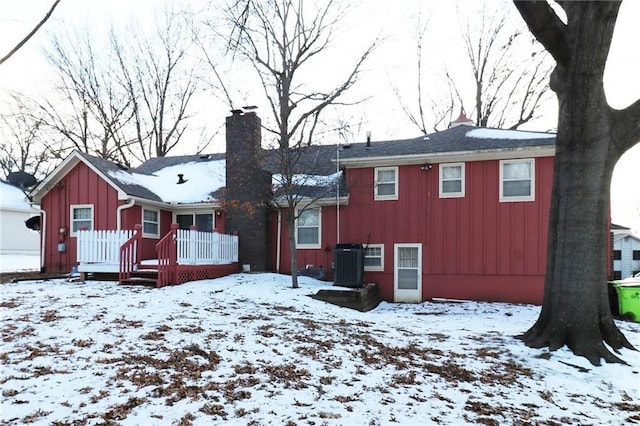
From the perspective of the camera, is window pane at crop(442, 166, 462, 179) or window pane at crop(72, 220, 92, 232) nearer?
window pane at crop(442, 166, 462, 179)

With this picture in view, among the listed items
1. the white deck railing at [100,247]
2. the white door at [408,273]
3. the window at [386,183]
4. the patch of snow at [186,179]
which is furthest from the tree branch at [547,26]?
the patch of snow at [186,179]

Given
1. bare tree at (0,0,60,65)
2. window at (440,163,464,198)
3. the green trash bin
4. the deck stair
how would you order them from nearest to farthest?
bare tree at (0,0,60,65) < the green trash bin < the deck stair < window at (440,163,464,198)

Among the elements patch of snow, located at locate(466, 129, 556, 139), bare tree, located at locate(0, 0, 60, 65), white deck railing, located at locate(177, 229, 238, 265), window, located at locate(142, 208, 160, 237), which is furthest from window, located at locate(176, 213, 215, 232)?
bare tree, located at locate(0, 0, 60, 65)

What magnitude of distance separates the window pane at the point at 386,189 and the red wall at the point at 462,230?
0.79 feet

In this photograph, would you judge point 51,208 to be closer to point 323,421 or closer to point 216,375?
point 216,375

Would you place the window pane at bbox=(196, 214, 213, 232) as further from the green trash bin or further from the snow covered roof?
the snow covered roof

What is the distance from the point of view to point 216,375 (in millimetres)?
4414

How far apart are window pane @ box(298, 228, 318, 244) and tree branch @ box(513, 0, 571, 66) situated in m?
8.39

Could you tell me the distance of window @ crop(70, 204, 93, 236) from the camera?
44.9ft

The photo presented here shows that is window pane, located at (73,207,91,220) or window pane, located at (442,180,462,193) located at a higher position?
window pane, located at (442,180,462,193)

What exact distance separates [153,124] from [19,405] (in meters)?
26.3

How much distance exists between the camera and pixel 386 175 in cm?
1290

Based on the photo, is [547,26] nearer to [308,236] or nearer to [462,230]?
[462,230]

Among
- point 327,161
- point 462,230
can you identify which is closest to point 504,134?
point 462,230
